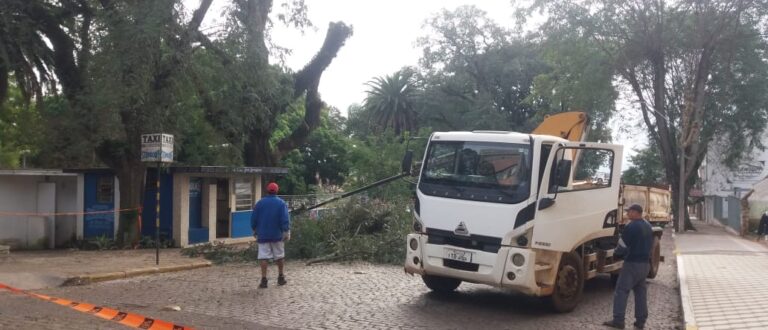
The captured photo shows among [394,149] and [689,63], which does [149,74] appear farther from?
[689,63]

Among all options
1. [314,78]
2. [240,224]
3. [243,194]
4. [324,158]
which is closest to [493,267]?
[240,224]

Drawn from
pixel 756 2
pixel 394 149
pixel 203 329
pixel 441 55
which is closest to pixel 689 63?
pixel 756 2

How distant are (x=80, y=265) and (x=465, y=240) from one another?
26.7 feet

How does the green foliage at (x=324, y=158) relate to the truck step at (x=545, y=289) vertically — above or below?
above

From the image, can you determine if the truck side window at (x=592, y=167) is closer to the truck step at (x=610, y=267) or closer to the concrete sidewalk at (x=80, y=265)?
the truck step at (x=610, y=267)

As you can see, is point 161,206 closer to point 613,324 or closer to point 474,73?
point 613,324

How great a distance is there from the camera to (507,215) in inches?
356

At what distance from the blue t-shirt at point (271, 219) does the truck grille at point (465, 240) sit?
256 centimetres

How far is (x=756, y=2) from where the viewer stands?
32688mm

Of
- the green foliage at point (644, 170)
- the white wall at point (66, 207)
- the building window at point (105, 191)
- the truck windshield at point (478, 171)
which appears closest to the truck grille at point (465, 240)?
the truck windshield at point (478, 171)

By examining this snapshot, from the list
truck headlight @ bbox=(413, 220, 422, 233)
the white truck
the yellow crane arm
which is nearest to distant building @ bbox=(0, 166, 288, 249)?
the yellow crane arm

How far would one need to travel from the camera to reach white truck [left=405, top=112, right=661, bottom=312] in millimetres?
9000

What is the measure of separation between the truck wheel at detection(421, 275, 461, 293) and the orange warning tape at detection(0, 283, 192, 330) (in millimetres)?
4038

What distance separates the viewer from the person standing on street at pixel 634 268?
8.63 m
